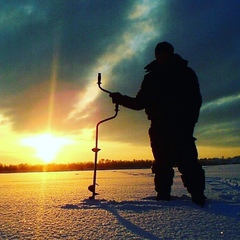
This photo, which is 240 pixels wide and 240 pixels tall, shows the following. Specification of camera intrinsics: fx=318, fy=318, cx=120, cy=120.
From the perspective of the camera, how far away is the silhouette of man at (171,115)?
3045 millimetres

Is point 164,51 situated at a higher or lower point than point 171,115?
higher

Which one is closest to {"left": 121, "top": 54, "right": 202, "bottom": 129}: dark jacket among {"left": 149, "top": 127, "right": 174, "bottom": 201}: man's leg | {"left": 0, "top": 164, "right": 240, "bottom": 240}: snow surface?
{"left": 149, "top": 127, "right": 174, "bottom": 201}: man's leg

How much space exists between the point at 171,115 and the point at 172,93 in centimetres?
22

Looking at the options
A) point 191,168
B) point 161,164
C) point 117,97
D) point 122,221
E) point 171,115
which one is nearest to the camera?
point 122,221

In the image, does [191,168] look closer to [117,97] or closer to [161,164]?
[161,164]

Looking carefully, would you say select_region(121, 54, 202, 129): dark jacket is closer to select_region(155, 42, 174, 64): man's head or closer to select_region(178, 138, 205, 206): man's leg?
select_region(155, 42, 174, 64): man's head

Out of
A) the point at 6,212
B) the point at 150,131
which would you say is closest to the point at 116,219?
the point at 6,212

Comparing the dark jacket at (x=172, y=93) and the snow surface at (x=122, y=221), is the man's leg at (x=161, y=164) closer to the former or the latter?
the dark jacket at (x=172, y=93)

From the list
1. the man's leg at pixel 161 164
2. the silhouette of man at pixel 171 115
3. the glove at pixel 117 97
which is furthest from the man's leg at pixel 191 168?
the glove at pixel 117 97

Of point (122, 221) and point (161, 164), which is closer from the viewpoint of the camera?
point (122, 221)

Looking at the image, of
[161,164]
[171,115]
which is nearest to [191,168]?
[161,164]

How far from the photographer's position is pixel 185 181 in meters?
3.03

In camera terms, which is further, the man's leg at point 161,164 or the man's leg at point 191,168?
the man's leg at point 161,164

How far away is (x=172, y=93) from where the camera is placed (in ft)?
10.3
